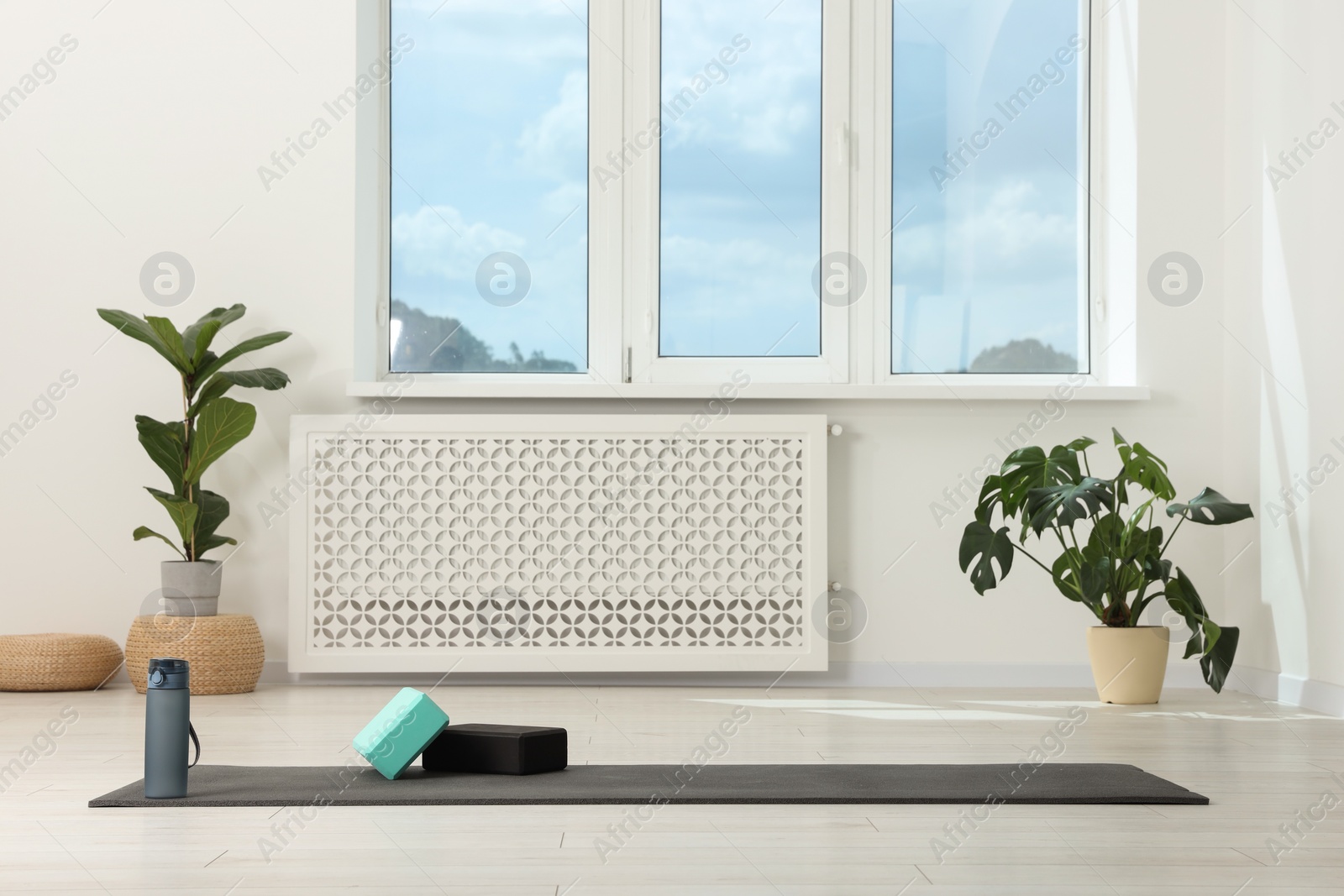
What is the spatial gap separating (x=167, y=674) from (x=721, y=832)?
0.85 meters

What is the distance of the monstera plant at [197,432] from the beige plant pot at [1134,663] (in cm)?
230

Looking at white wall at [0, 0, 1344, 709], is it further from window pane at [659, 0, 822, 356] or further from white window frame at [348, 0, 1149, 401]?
window pane at [659, 0, 822, 356]

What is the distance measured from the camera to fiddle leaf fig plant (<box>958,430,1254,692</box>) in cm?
293

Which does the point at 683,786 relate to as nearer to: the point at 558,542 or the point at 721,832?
the point at 721,832

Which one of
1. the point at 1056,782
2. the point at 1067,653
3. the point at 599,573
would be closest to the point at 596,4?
the point at 599,573

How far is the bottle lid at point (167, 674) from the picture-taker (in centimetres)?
176

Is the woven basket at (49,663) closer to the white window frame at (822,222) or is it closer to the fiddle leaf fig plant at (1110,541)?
the white window frame at (822,222)

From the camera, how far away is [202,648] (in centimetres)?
315

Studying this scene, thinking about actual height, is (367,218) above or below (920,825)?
above

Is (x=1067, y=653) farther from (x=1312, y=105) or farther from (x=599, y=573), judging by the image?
(x=1312, y=105)

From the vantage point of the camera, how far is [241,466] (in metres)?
3.48

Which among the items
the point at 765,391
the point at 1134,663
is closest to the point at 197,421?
the point at 765,391

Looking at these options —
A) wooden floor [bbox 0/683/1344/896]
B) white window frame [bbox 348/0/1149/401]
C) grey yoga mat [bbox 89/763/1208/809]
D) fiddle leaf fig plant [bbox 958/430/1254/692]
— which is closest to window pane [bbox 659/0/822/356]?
white window frame [bbox 348/0/1149/401]

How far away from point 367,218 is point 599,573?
1.28 meters
